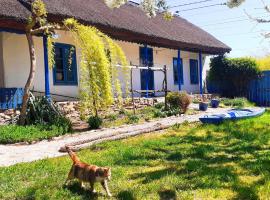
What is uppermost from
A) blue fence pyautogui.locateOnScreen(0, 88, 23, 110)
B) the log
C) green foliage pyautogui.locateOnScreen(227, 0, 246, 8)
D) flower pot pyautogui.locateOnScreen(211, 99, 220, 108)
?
green foliage pyautogui.locateOnScreen(227, 0, 246, 8)

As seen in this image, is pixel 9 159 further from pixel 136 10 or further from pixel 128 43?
pixel 136 10

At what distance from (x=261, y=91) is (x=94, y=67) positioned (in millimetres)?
15115

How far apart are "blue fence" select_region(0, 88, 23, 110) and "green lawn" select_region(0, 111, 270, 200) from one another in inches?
187

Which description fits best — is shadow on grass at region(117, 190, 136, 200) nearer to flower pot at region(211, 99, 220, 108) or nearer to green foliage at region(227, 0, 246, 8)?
green foliage at region(227, 0, 246, 8)

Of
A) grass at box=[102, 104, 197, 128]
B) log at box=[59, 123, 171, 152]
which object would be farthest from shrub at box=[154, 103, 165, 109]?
log at box=[59, 123, 171, 152]

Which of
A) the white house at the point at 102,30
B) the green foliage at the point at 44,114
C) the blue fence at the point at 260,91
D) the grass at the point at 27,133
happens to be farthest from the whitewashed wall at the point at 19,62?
the blue fence at the point at 260,91

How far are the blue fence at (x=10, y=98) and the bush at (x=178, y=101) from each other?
5.40 meters

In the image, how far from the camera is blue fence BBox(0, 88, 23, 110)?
13.1 m

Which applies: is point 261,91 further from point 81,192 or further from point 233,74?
point 81,192

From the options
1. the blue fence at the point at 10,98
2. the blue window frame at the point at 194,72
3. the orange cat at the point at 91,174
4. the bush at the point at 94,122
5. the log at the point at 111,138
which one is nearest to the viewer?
the orange cat at the point at 91,174

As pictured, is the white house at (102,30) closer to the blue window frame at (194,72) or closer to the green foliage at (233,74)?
the blue window frame at (194,72)

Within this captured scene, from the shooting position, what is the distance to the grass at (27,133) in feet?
33.5

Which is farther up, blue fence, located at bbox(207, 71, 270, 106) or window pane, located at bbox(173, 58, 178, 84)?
window pane, located at bbox(173, 58, 178, 84)

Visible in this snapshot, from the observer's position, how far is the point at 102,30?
16.3m
